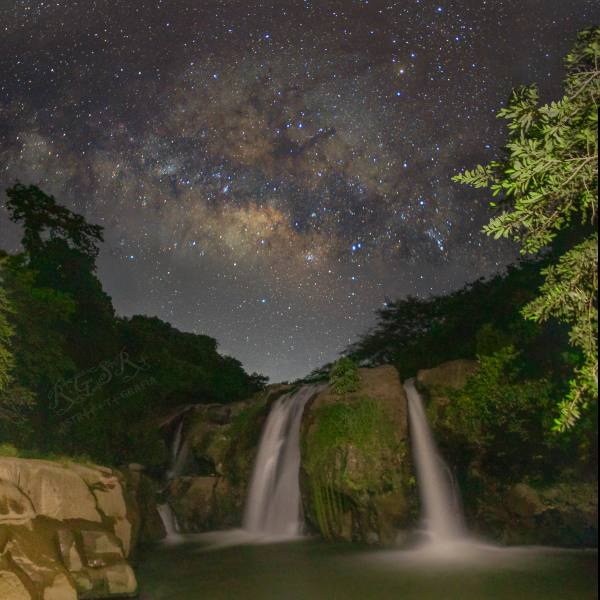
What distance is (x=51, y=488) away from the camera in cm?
1073

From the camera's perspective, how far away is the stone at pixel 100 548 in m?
10.5

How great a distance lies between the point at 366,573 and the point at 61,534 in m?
6.26

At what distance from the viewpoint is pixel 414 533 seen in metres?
15.5

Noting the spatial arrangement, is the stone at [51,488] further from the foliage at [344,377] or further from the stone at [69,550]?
the foliage at [344,377]

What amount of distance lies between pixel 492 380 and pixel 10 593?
42.0 feet

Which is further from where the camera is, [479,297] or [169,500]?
[479,297]

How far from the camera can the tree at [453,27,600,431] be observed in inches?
214

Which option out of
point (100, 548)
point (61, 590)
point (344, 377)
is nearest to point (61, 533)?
point (100, 548)

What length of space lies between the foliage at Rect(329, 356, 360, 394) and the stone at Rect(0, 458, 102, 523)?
832 centimetres

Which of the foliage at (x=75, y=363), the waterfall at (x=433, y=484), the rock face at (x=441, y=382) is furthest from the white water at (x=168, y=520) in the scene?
the rock face at (x=441, y=382)

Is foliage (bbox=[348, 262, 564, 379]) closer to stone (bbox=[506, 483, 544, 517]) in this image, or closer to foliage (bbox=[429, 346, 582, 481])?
foliage (bbox=[429, 346, 582, 481])

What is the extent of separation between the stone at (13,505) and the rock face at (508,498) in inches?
454

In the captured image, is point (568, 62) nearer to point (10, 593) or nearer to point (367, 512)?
point (10, 593)

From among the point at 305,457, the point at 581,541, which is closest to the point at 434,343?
the point at 305,457
